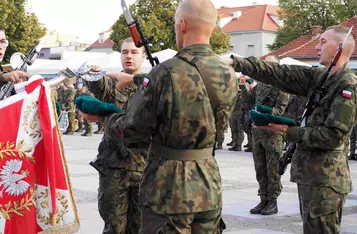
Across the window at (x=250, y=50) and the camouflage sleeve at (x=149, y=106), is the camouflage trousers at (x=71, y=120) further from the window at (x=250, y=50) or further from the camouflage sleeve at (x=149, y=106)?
the window at (x=250, y=50)

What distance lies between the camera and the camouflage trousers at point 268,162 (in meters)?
8.76

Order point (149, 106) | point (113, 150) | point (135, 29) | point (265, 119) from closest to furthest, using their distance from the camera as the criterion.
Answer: point (149, 106) → point (135, 29) → point (265, 119) → point (113, 150)

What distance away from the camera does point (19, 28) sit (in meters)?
44.4

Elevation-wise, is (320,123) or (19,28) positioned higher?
(320,123)

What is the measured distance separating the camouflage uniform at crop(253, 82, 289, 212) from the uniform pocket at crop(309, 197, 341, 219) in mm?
3681

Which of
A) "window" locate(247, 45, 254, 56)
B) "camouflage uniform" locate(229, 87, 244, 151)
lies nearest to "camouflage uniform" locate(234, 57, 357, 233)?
"camouflage uniform" locate(229, 87, 244, 151)

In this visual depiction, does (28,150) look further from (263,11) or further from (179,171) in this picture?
(263,11)

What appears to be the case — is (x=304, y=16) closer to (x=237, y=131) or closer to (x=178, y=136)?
(x=237, y=131)

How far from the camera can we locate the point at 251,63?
506 cm

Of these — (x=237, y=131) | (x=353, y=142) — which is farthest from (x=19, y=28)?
(x=353, y=142)

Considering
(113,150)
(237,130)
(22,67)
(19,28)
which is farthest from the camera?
(19,28)

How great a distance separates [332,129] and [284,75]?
2.04 feet

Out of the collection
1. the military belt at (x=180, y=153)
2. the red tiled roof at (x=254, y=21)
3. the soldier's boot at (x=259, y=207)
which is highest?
the military belt at (x=180, y=153)

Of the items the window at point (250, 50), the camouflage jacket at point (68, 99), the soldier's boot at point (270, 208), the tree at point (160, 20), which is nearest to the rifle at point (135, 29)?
the soldier's boot at point (270, 208)
